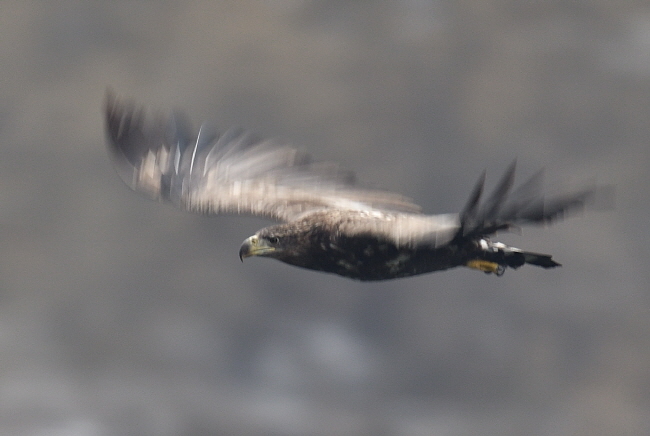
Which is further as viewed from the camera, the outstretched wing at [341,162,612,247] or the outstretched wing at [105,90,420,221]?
the outstretched wing at [105,90,420,221]

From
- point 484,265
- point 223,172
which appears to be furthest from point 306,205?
point 484,265

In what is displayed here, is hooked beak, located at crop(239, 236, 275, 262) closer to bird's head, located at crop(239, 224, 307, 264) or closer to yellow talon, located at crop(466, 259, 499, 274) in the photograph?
bird's head, located at crop(239, 224, 307, 264)

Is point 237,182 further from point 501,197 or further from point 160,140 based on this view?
point 501,197

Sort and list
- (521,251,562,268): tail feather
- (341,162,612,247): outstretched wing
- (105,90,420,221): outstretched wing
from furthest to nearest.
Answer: (105,90,420,221): outstretched wing
(521,251,562,268): tail feather
(341,162,612,247): outstretched wing

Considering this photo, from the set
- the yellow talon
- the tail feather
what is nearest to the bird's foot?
the yellow talon

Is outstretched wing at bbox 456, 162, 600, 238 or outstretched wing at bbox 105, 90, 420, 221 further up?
outstretched wing at bbox 105, 90, 420, 221

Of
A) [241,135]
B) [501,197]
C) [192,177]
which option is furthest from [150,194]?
[501,197]
